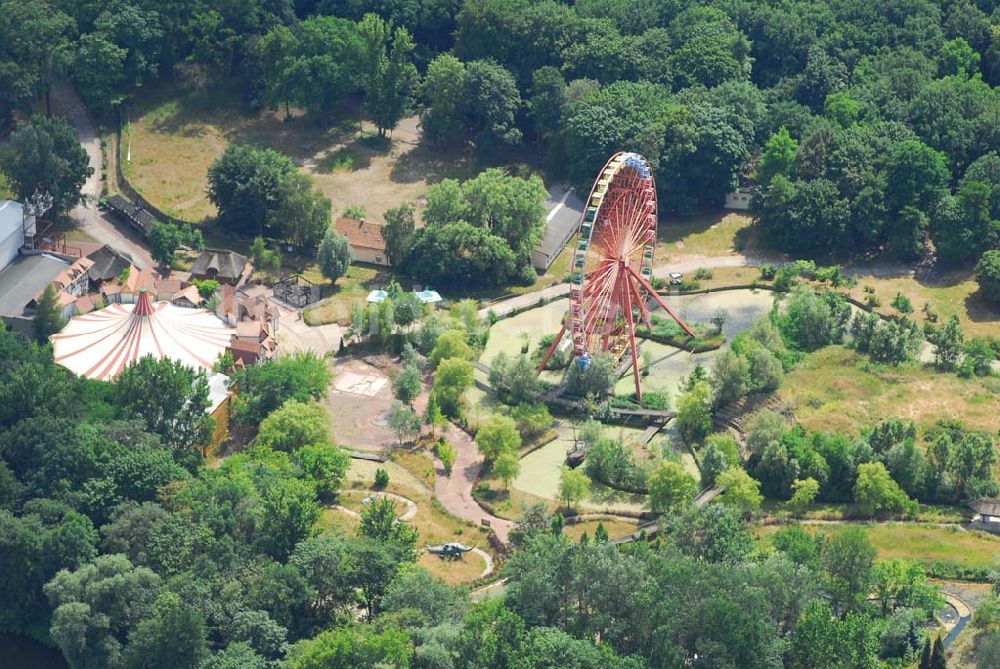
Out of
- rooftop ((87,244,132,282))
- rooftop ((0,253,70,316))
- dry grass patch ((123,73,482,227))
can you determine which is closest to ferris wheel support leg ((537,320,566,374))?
dry grass patch ((123,73,482,227))

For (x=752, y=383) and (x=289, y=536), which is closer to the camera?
(x=289, y=536)

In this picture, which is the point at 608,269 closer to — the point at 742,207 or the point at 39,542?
the point at 742,207

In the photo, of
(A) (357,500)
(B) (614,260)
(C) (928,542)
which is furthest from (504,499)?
(C) (928,542)

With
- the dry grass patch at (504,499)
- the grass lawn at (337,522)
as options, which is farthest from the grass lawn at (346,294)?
the grass lawn at (337,522)

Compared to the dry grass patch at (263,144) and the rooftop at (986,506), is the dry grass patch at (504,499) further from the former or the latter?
the dry grass patch at (263,144)

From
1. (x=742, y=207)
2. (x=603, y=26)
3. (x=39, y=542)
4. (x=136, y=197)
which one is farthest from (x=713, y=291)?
(x=39, y=542)

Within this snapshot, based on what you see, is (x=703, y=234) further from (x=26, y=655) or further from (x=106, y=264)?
(x=26, y=655)
